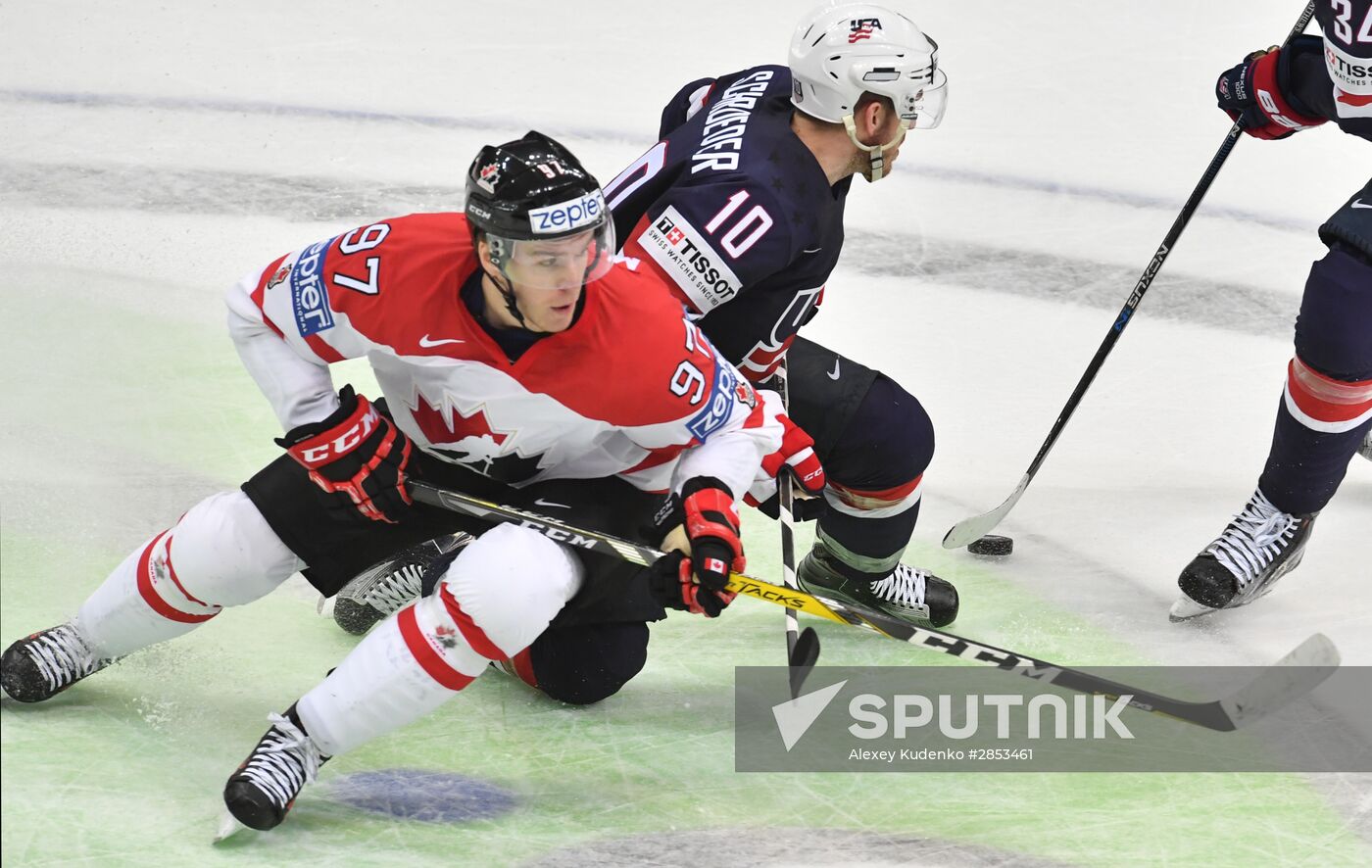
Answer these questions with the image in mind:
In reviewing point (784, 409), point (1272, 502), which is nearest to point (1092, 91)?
point (1272, 502)

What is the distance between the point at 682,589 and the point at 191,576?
66 cm

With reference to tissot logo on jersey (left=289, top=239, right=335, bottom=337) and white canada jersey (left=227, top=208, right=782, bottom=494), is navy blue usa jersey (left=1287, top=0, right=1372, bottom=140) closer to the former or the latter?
white canada jersey (left=227, top=208, right=782, bottom=494)

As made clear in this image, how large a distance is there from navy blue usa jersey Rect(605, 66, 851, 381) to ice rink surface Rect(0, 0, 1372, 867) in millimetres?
590

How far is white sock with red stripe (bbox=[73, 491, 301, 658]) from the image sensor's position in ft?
7.16

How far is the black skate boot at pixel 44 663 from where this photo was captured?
2.26 m

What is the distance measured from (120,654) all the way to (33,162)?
2.46 meters

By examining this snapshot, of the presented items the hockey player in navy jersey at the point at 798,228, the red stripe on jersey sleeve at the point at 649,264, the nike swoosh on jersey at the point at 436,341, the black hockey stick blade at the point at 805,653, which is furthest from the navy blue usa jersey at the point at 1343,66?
the nike swoosh on jersey at the point at 436,341

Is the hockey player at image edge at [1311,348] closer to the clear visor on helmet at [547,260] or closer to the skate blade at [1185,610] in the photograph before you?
the skate blade at [1185,610]

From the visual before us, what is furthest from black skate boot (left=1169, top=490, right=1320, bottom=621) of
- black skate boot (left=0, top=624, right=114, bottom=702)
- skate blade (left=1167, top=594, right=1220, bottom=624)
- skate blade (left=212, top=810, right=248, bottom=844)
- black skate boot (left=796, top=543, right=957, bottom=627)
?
black skate boot (left=0, top=624, right=114, bottom=702)

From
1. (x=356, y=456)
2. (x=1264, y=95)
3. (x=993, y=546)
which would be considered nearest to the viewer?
(x=356, y=456)

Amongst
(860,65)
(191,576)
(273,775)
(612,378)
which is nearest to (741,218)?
(860,65)

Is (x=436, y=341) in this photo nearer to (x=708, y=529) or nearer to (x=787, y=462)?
(x=708, y=529)

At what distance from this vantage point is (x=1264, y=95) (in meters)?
3.05

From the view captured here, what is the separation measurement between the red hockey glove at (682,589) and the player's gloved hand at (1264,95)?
1.57 meters
